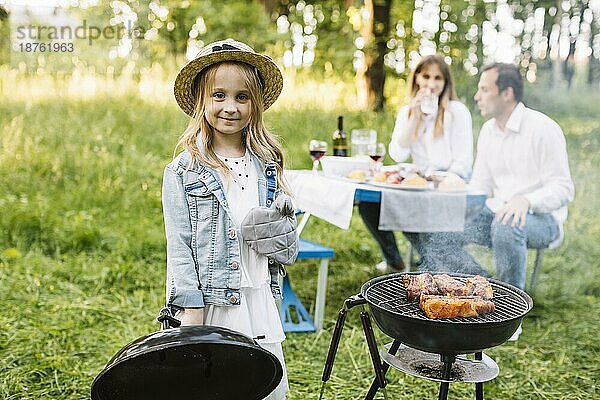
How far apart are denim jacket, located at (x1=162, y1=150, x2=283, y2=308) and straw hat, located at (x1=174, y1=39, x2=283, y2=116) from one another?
29 centimetres

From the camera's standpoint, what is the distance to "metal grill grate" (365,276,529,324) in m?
2.33

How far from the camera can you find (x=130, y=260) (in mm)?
5227

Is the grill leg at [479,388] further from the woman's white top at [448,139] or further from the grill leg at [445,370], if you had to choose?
the woman's white top at [448,139]

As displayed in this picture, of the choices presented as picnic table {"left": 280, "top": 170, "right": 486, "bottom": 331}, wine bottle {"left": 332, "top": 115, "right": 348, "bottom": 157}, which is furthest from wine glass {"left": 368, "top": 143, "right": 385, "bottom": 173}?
wine bottle {"left": 332, "top": 115, "right": 348, "bottom": 157}

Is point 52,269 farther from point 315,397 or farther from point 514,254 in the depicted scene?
point 514,254

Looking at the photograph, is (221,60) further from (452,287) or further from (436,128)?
(436,128)

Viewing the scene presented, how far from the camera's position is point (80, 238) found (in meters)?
5.41

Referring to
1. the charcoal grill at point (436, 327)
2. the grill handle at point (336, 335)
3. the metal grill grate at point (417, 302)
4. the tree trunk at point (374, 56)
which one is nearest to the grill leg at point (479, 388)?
the charcoal grill at point (436, 327)

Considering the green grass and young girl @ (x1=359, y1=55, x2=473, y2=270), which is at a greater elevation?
young girl @ (x1=359, y1=55, x2=473, y2=270)

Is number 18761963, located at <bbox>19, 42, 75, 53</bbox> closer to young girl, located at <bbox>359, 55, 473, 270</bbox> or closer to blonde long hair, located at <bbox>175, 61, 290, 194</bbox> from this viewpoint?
young girl, located at <bbox>359, 55, 473, 270</bbox>

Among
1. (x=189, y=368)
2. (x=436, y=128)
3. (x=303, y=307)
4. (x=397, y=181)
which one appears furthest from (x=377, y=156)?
(x=189, y=368)

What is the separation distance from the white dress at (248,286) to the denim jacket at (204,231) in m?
0.05

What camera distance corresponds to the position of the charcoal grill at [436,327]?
7.37 feet

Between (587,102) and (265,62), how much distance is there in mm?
6873
